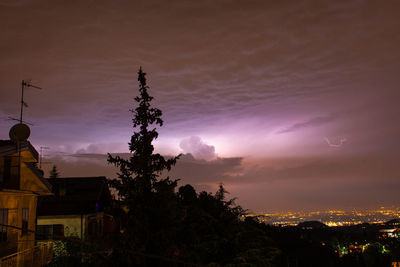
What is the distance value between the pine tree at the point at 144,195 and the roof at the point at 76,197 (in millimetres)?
7578

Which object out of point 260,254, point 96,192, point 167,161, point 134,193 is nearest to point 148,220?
point 134,193

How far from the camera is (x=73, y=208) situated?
27453 mm

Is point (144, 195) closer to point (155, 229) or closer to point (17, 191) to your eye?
point (155, 229)

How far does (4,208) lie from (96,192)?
15617mm

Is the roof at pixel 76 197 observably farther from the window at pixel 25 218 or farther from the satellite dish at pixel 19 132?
the satellite dish at pixel 19 132

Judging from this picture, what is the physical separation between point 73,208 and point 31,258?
12766 mm

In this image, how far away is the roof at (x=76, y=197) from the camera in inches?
1078

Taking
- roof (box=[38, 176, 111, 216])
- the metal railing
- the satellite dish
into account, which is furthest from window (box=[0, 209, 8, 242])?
roof (box=[38, 176, 111, 216])

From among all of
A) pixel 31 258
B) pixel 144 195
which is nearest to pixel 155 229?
pixel 144 195

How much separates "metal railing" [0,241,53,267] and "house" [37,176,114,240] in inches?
285

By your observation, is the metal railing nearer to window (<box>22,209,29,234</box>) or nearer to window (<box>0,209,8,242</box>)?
window (<box>0,209,8,242</box>)

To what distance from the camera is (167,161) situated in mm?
22125

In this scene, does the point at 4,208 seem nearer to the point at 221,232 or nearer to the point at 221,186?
the point at 221,232

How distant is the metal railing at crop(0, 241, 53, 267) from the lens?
13112mm
